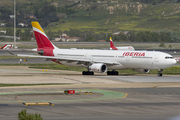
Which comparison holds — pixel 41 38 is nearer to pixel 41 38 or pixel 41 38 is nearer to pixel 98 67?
pixel 41 38

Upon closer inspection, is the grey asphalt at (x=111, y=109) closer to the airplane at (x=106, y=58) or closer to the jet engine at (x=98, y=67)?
the airplane at (x=106, y=58)

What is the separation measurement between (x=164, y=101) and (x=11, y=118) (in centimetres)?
1216

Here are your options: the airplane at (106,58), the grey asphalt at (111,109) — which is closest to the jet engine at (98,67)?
the airplane at (106,58)

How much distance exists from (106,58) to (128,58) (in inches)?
141

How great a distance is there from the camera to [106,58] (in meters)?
51.4

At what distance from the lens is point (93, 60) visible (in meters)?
51.0

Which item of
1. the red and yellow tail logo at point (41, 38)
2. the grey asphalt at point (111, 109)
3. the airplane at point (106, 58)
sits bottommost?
the grey asphalt at point (111, 109)

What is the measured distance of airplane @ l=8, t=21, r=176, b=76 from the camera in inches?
1886

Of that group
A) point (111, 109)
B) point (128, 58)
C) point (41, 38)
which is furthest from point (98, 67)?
point (111, 109)

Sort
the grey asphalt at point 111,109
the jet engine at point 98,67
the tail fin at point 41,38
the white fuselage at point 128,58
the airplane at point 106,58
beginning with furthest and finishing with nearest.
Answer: the tail fin at point 41,38 → the jet engine at point 98,67 → the airplane at point 106,58 → the white fuselage at point 128,58 → the grey asphalt at point 111,109

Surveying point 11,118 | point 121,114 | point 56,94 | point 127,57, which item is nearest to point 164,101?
point 121,114

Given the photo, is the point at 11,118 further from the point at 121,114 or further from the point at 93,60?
the point at 93,60

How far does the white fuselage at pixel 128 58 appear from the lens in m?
47.7

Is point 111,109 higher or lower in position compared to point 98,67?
lower
